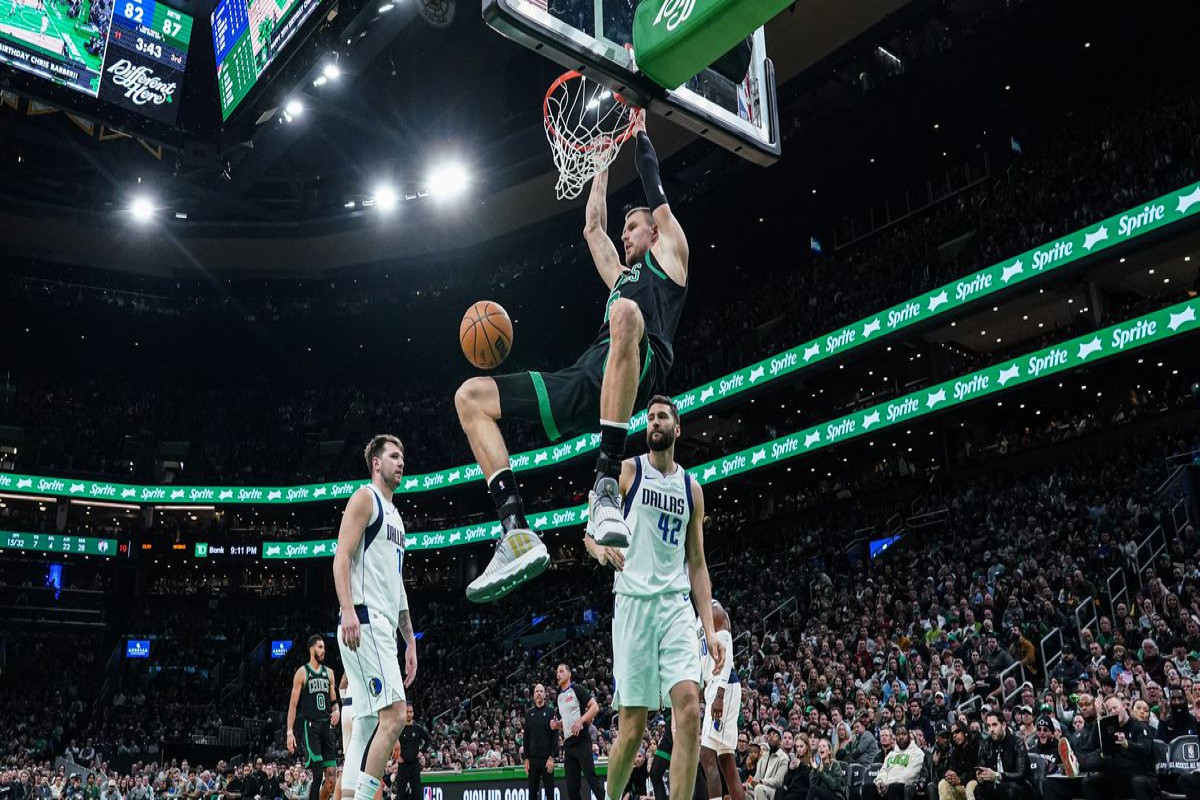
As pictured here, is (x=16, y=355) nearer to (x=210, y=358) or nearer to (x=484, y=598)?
(x=210, y=358)

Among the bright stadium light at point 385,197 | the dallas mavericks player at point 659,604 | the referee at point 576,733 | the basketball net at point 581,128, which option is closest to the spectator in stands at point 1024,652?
the referee at point 576,733

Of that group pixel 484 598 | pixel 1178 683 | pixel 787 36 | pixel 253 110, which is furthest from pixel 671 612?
pixel 787 36

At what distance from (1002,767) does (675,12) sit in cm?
841

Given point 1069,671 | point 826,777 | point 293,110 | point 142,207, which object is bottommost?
point 826,777

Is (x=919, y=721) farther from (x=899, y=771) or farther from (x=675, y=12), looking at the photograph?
(x=675, y=12)

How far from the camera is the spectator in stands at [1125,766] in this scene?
9450mm

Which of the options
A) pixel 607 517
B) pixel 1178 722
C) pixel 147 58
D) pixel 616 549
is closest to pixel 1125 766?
pixel 1178 722

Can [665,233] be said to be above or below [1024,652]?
above

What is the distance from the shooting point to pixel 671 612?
19.5ft

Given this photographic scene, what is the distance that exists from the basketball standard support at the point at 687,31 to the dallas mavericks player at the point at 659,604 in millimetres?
1951

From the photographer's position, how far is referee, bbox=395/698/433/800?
1220 centimetres

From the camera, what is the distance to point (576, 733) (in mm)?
11344

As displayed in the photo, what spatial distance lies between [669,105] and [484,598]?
3.26 meters

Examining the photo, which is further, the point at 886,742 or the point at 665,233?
the point at 886,742
